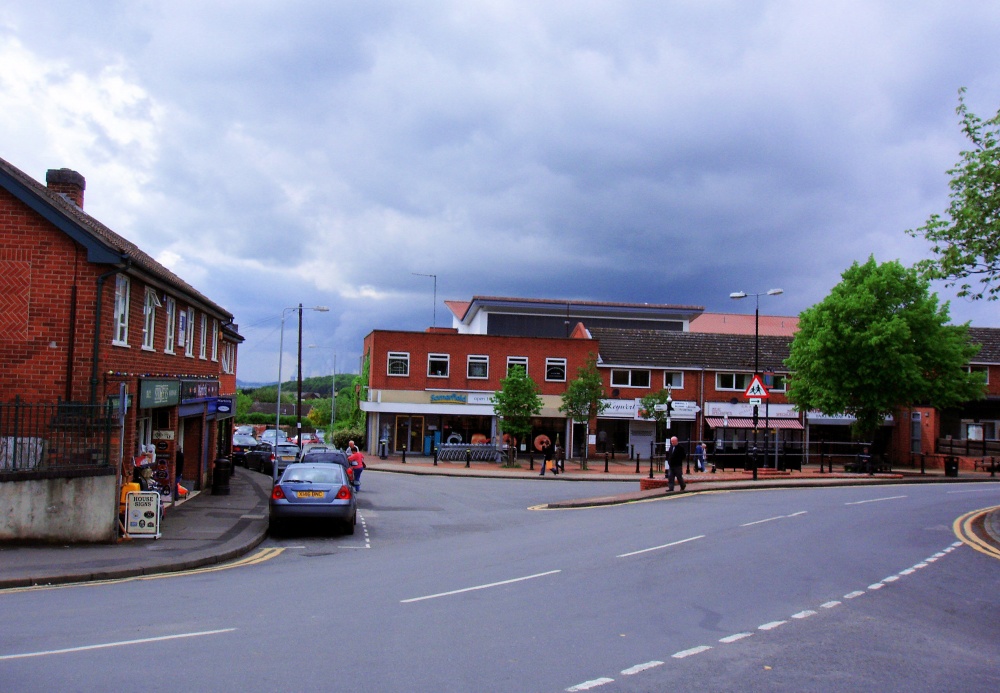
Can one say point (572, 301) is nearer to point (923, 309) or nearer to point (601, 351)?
point (601, 351)

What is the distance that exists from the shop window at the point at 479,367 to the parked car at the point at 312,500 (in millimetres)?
31170

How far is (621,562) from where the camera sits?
13.0 meters

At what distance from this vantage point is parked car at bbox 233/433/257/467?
132 feet

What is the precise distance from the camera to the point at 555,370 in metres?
49.0

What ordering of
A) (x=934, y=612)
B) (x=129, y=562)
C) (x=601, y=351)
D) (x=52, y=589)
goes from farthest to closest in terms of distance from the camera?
(x=601, y=351) → (x=129, y=562) → (x=52, y=589) → (x=934, y=612)

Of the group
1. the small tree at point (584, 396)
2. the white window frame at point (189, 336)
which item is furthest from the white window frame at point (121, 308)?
the small tree at point (584, 396)

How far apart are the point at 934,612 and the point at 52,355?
1501cm

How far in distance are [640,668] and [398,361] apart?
41.4m

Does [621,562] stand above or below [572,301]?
below

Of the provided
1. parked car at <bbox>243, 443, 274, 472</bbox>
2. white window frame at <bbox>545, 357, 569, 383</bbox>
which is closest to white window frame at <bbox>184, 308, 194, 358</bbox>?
parked car at <bbox>243, 443, 274, 472</bbox>

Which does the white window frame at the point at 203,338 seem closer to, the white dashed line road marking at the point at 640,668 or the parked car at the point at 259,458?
the parked car at the point at 259,458

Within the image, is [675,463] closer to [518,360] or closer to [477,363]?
[518,360]

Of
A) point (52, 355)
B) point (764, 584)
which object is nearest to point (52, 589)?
point (52, 355)

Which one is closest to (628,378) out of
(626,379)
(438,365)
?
(626,379)
